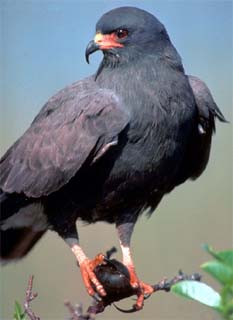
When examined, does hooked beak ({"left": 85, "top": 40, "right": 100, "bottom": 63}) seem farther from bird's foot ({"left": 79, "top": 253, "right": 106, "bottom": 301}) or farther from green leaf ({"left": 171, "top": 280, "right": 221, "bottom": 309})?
green leaf ({"left": 171, "top": 280, "right": 221, "bottom": 309})

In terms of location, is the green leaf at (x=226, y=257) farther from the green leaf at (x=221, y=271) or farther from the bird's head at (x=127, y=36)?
the bird's head at (x=127, y=36)

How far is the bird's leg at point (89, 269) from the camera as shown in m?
2.95

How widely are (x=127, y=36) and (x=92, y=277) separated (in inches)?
45.6

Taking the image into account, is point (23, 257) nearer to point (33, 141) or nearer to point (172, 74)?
point (33, 141)

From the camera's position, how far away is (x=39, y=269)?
15.9 feet

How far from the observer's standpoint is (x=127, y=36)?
3.38 meters

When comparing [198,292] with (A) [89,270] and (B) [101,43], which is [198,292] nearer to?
(A) [89,270]

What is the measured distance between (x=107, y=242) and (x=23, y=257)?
917 mm

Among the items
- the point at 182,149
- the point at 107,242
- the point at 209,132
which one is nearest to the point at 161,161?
the point at 182,149

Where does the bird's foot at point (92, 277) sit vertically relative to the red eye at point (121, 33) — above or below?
below

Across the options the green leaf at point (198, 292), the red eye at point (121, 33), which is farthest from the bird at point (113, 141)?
the green leaf at point (198, 292)

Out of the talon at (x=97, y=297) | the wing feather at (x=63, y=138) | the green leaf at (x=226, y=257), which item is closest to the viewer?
the green leaf at (x=226, y=257)

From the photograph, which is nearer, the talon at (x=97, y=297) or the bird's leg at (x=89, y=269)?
the talon at (x=97, y=297)

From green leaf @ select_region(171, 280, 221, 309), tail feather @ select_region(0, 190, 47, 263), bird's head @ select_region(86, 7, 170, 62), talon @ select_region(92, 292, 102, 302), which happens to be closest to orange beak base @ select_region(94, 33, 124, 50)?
bird's head @ select_region(86, 7, 170, 62)
